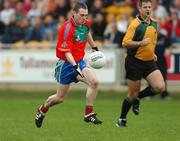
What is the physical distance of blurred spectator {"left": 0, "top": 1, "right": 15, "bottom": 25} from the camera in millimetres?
28516

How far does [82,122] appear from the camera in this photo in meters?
15.3

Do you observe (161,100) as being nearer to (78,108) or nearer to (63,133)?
(78,108)

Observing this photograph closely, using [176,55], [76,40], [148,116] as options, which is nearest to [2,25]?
[176,55]

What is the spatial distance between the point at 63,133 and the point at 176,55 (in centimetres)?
1208

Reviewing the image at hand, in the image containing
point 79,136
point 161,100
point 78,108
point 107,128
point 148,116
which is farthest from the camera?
point 161,100

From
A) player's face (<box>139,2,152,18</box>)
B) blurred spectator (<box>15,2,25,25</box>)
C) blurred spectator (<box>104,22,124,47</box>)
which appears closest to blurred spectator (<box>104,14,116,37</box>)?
blurred spectator (<box>104,22,124,47</box>)

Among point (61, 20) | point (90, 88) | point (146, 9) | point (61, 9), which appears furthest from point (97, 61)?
point (61, 9)

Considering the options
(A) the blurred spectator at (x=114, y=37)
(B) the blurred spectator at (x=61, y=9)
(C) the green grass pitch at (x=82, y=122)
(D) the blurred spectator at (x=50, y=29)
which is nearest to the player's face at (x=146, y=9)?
(C) the green grass pitch at (x=82, y=122)

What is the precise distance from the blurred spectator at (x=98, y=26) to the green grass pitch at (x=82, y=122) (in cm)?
344

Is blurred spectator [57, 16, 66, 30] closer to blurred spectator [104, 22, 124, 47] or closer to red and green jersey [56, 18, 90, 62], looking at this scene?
blurred spectator [104, 22, 124, 47]

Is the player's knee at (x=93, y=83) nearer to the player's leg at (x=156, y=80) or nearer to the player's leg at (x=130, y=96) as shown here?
the player's leg at (x=130, y=96)

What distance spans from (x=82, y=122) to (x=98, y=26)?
1163cm

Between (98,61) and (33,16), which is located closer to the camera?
(98,61)

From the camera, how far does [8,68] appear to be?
84.7 feet
